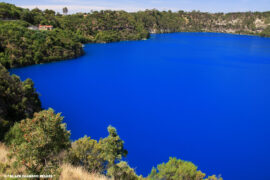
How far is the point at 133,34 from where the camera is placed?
11575 cm

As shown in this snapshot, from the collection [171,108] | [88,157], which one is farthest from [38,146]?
[171,108]

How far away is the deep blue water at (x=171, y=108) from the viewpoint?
2070 centimetres

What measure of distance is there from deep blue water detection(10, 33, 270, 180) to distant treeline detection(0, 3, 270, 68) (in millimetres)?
5378

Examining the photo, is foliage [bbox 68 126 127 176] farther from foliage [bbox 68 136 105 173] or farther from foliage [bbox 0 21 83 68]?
foliage [bbox 0 21 83 68]

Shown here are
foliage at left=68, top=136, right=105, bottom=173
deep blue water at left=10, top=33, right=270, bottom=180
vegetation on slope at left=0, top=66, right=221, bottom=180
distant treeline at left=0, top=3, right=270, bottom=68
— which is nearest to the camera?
vegetation on slope at left=0, top=66, right=221, bottom=180

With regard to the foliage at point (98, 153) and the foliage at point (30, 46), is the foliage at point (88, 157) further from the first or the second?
the foliage at point (30, 46)

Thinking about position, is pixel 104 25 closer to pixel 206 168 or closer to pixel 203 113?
pixel 203 113

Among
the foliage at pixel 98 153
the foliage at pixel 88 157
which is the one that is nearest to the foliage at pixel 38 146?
the foliage at pixel 98 153

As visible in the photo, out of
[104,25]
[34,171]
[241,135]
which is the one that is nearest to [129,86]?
[241,135]

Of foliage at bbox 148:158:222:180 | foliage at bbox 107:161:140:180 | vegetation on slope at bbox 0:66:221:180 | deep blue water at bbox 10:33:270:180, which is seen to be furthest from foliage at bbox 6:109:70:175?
deep blue water at bbox 10:33:270:180

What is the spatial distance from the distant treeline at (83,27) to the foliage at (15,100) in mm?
27230

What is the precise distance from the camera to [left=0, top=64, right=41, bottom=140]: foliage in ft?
66.3

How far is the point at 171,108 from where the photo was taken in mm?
30906

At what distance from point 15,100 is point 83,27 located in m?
87.7
